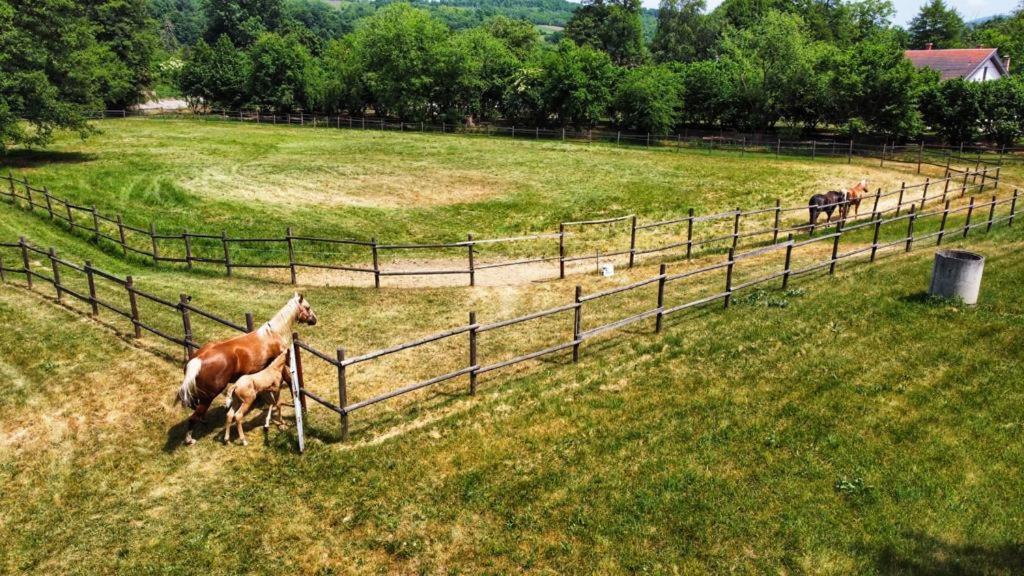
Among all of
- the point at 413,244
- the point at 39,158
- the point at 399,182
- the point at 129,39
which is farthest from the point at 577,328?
the point at 129,39

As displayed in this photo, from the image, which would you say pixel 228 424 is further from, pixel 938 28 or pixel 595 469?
pixel 938 28

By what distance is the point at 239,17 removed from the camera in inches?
4579

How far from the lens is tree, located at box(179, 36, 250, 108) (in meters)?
66.5

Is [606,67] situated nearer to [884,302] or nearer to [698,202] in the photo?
[698,202]

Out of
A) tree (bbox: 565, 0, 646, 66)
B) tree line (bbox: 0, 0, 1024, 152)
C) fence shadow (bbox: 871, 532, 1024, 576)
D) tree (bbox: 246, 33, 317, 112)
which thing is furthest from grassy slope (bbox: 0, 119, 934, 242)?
tree (bbox: 565, 0, 646, 66)

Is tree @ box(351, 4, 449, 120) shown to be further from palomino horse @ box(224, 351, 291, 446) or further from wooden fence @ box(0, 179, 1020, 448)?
palomino horse @ box(224, 351, 291, 446)

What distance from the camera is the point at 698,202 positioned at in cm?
2825

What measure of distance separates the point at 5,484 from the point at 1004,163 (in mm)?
46603

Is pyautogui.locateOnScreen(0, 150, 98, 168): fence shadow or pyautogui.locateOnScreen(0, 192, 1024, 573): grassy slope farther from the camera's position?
pyautogui.locateOnScreen(0, 150, 98, 168): fence shadow

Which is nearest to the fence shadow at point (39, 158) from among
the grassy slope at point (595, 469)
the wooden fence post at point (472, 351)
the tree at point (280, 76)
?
the grassy slope at point (595, 469)

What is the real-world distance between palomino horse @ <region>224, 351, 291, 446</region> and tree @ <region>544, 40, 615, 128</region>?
4606 cm

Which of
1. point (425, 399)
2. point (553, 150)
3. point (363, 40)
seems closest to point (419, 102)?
point (363, 40)

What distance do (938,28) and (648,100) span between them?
6380 cm

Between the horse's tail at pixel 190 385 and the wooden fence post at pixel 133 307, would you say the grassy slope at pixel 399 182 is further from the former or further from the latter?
the horse's tail at pixel 190 385
